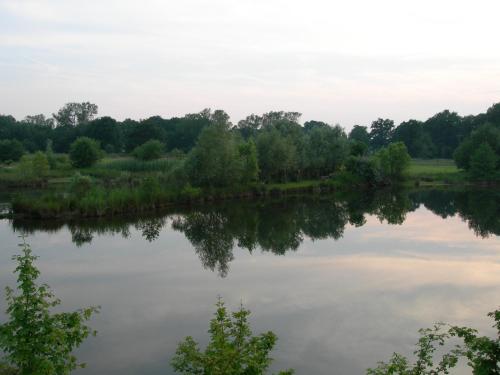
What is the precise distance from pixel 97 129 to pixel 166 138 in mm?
15829

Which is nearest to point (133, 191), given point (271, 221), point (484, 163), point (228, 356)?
point (271, 221)

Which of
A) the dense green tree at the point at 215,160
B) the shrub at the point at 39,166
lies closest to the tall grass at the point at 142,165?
the shrub at the point at 39,166

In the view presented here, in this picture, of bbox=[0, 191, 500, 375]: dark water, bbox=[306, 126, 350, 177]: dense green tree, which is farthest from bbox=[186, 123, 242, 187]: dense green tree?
bbox=[306, 126, 350, 177]: dense green tree

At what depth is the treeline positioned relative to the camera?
3819 inches

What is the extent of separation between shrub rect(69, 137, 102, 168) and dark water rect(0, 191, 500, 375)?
3546 cm

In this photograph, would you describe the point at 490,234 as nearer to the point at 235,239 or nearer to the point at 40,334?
the point at 235,239

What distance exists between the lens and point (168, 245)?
2720 centimetres

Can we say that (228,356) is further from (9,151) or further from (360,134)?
(360,134)

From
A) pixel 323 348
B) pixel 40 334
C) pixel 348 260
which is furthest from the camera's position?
pixel 348 260

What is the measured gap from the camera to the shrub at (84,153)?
68125 mm

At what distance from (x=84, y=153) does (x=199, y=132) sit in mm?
44308

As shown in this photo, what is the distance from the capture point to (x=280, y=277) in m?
20.4

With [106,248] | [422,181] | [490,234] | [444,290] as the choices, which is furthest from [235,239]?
[422,181]

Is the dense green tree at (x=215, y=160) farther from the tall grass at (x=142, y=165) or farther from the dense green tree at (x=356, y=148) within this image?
the dense green tree at (x=356, y=148)
